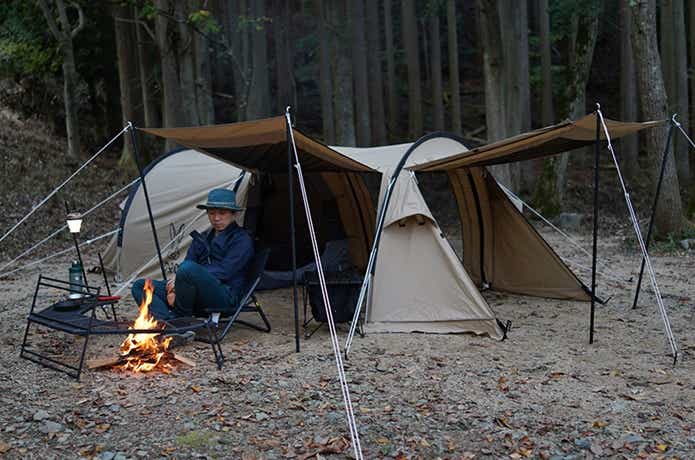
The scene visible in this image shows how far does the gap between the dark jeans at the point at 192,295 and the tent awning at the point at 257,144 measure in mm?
932

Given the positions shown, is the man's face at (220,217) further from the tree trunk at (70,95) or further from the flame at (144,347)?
the tree trunk at (70,95)

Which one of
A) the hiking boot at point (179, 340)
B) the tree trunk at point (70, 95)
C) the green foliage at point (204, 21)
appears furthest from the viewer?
the tree trunk at point (70, 95)

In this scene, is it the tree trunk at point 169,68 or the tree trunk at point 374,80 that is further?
the tree trunk at point 374,80

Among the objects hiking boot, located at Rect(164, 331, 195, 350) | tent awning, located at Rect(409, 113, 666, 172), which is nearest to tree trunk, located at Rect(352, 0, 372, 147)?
tent awning, located at Rect(409, 113, 666, 172)

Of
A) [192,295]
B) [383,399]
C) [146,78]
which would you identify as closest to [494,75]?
[146,78]

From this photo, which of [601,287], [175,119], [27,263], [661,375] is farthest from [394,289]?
[175,119]

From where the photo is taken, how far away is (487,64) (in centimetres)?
1228

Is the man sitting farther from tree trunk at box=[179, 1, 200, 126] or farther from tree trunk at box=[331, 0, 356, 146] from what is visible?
tree trunk at box=[331, 0, 356, 146]

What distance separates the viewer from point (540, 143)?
5691mm

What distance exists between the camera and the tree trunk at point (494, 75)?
11875mm

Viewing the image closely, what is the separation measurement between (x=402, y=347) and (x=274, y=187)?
3.03m

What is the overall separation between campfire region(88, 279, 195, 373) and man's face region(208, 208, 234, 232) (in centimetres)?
94

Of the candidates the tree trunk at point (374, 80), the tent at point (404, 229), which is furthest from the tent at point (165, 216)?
the tree trunk at point (374, 80)

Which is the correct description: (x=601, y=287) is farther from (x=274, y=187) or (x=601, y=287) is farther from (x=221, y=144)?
(x=221, y=144)
